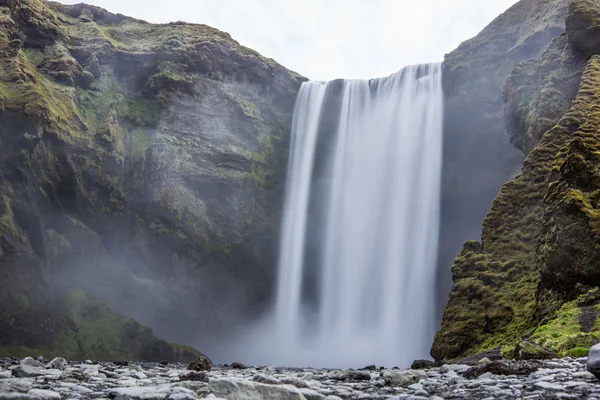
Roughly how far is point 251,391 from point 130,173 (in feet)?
129

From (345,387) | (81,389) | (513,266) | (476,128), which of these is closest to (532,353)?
(345,387)

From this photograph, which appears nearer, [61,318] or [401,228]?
[61,318]

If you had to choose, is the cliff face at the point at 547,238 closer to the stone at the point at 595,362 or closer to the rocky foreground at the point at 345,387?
the rocky foreground at the point at 345,387

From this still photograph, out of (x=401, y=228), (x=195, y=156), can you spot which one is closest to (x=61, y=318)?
(x=195, y=156)

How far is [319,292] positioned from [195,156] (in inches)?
634

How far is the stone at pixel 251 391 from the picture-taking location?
5.36m

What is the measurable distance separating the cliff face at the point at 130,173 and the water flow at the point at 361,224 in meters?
2.68

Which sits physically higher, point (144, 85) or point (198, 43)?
point (198, 43)

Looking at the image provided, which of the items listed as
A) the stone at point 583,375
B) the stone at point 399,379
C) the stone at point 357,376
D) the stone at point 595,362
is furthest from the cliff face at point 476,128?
the stone at point 595,362

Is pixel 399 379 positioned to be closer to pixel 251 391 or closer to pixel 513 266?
pixel 251 391

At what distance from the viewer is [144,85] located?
46344 millimetres

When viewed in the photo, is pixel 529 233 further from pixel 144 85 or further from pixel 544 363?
pixel 144 85

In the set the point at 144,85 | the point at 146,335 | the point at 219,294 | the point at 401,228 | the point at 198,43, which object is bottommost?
the point at 146,335

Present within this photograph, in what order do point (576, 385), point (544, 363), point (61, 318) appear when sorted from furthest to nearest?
point (61, 318), point (544, 363), point (576, 385)
